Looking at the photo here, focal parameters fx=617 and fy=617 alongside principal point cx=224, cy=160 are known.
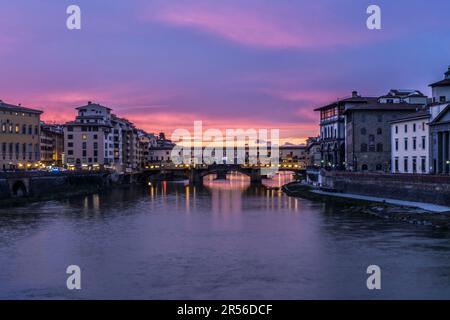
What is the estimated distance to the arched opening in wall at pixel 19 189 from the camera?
8185 cm

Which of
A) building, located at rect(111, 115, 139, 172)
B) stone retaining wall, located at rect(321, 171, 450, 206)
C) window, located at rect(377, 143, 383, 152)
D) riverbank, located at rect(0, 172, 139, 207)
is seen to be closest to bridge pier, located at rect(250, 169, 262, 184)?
building, located at rect(111, 115, 139, 172)

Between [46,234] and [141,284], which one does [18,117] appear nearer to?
[46,234]

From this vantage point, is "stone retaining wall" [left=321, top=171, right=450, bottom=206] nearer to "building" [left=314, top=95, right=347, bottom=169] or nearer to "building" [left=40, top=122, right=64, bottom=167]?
"building" [left=314, top=95, right=347, bottom=169]

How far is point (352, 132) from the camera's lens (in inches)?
3701

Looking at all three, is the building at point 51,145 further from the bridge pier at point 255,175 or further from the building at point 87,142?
the bridge pier at point 255,175

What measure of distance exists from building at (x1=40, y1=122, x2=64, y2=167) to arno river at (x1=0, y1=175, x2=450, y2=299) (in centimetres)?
10009

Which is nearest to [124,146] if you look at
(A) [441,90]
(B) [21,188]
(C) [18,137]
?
(C) [18,137]

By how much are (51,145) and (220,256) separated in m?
138

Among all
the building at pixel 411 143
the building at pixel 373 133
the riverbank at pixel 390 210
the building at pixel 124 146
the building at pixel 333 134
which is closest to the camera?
the riverbank at pixel 390 210

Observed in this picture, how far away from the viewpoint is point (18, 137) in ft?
329

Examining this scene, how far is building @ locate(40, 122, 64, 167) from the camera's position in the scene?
156 m

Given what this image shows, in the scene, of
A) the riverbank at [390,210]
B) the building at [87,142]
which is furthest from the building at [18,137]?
the riverbank at [390,210]

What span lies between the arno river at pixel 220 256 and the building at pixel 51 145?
100089 millimetres
